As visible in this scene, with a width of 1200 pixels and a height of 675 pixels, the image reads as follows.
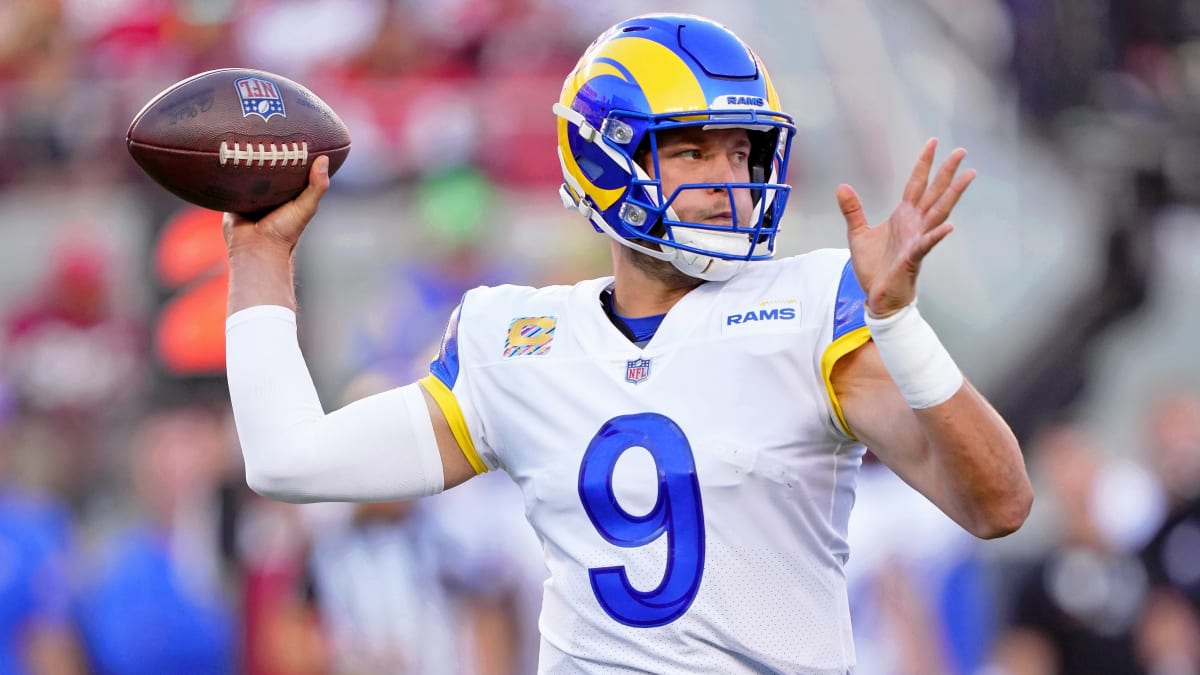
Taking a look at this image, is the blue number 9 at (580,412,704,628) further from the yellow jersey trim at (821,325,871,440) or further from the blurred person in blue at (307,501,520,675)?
the blurred person in blue at (307,501,520,675)

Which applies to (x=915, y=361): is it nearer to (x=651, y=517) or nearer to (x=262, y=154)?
(x=651, y=517)

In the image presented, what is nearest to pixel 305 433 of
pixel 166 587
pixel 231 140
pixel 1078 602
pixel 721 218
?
pixel 231 140

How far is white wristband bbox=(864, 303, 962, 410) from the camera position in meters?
2.21

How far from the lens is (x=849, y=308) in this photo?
8.04ft

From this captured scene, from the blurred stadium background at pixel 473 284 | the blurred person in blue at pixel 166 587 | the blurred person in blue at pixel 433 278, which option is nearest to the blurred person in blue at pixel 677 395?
the blurred stadium background at pixel 473 284

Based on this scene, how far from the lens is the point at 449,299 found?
6.40 meters

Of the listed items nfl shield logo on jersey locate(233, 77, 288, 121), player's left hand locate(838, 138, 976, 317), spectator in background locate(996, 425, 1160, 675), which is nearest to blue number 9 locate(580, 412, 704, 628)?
player's left hand locate(838, 138, 976, 317)

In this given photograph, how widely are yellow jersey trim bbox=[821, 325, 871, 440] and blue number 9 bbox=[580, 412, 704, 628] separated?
0.24 metres

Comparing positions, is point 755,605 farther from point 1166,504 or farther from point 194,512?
point 1166,504

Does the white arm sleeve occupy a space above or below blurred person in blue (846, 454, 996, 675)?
above

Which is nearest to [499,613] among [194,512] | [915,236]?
[194,512]

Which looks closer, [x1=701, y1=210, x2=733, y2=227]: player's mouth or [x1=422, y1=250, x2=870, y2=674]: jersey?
[x1=422, y1=250, x2=870, y2=674]: jersey

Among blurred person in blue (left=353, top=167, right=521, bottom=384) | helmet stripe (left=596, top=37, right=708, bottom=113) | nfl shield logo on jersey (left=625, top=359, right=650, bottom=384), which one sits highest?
helmet stripe (left=596, top=37, right=708, bottom=113)

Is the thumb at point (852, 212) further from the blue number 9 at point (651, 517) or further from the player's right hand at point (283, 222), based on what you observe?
the player's right hand at point (283, 222)
